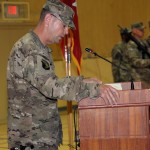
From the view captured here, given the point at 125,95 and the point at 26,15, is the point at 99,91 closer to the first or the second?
the point at 125,95

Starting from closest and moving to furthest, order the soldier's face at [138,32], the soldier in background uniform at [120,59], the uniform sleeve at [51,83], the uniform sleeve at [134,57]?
1. the uniform sleeve at [51,83]
2. the uniform sleeve at [134,57]
3. the soldier in background uniform at [120,59]
4. the soldier's face at [138,32]

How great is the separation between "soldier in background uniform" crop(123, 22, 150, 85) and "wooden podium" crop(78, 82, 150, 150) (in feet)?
14.0

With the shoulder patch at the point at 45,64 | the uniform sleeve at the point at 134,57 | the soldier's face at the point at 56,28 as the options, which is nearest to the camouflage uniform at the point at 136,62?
the uniform sleeve at the point at 134,57

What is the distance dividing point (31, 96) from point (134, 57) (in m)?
A: 4.01

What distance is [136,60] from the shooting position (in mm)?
6445

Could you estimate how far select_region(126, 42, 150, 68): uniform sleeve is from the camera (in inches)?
254

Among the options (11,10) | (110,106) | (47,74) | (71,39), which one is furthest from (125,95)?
(11,10)

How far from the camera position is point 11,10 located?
848 centimetres

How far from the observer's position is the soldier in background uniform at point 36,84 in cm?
248

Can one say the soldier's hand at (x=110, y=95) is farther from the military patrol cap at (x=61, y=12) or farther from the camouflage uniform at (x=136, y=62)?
the camouflage uniform at (x=136, y=62)

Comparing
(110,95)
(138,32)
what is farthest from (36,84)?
(138,32)

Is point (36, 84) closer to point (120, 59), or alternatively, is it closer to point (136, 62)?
point (136, 62)

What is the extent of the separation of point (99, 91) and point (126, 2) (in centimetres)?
907

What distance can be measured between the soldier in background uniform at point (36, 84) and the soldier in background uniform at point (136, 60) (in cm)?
385
